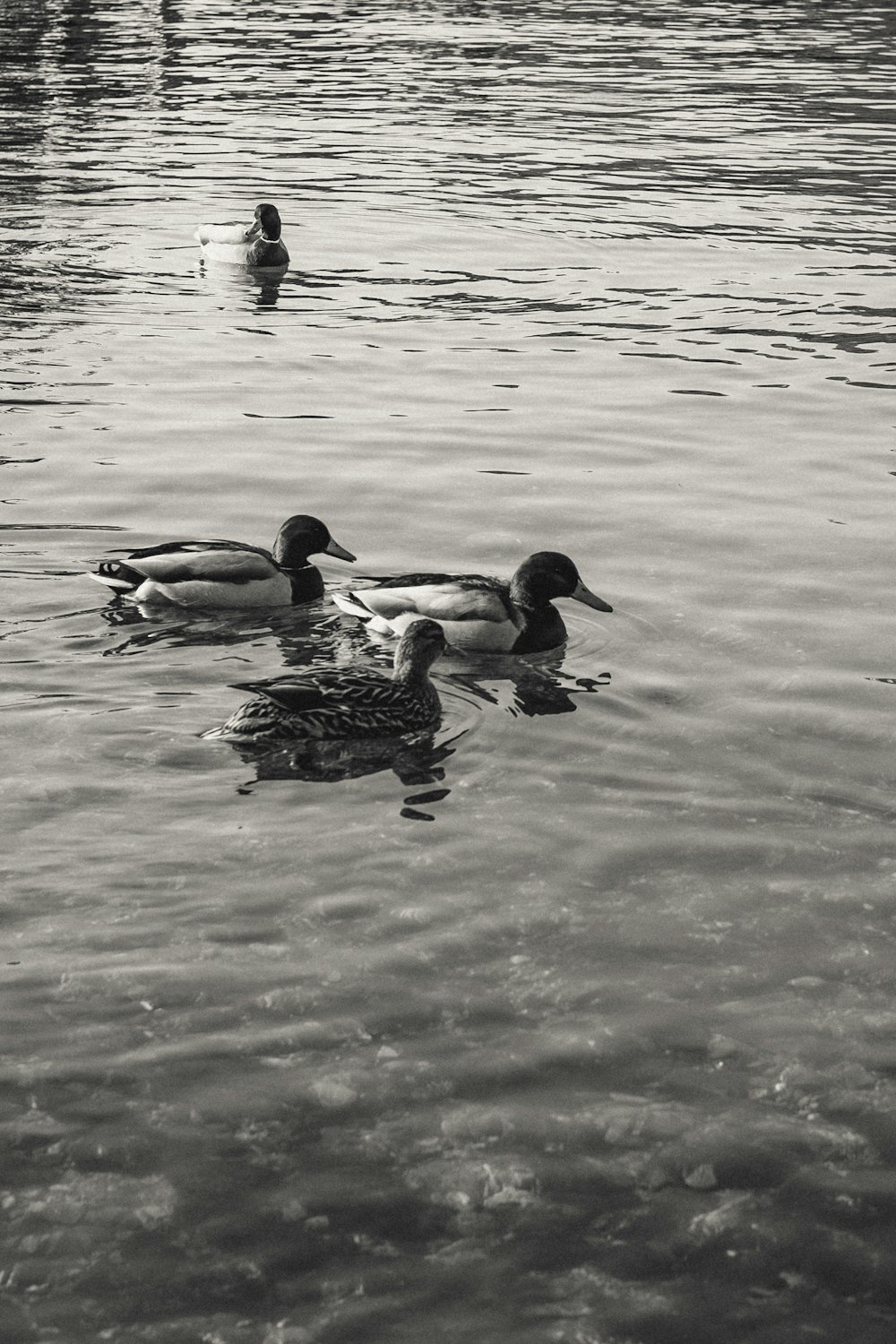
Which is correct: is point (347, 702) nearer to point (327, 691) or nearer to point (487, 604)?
point (327, 691)

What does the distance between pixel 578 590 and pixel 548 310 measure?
344 inches

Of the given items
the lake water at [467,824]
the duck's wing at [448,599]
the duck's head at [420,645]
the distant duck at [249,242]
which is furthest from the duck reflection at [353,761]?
the distant duck at [249,242]

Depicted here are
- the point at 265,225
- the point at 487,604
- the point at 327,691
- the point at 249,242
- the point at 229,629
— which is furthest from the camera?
the point at 265,225

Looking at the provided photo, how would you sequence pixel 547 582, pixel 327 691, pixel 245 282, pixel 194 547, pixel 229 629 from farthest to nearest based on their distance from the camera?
pixel 245 282 < pixel 229 629 < pixel 194 547 < pixel 547 582 < pixel 327 691

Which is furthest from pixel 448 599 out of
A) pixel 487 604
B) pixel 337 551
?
pixel 337 551

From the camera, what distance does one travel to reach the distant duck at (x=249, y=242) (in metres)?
21.8

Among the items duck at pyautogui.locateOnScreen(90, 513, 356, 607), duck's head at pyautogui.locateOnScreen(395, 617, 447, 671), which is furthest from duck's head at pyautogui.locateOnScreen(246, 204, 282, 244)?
duck's head at pyautogui.locateOnScreen(395, 617, 447, 671)

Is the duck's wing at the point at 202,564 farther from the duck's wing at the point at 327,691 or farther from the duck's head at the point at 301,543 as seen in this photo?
the duck's wing at the point at 327,691

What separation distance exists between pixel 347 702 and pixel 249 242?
43.5 ft

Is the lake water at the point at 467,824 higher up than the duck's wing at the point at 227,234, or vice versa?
the duck's wing at the point at 227,234

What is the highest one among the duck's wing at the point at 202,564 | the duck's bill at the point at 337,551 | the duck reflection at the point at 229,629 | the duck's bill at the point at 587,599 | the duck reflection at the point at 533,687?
the duck's wing at the point at 202,564

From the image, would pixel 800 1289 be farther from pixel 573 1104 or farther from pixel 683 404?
pixel 683 404

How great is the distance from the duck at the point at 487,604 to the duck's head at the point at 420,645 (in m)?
0.69

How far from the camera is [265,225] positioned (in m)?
22.3
